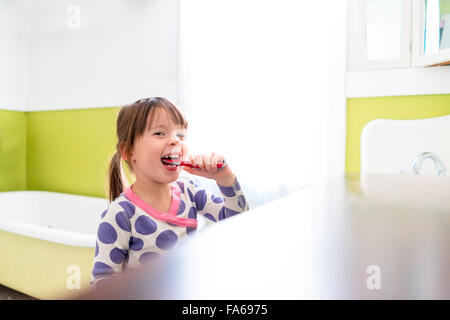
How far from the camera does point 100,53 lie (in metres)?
2.41

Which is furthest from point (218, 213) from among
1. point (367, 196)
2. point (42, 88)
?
point (42, 88)

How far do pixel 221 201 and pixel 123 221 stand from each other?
0.28 m

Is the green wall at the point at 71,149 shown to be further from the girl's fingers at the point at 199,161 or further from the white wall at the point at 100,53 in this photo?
the girl's fingers at the point at 199,161

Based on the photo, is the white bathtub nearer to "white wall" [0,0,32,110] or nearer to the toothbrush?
the toothbrush

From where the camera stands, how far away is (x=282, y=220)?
242 millimetres

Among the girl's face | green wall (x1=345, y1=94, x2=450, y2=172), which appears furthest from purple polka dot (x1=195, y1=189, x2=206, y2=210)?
green wall (x1=345, y1=94, x2=450, y2=172)

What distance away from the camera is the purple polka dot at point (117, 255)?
2.33ft

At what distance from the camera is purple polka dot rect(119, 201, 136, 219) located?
30.2 inches

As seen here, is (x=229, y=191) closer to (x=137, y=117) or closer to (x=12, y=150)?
(x=137, y=117)

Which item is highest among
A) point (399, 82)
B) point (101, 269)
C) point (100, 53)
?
point (100, 53)

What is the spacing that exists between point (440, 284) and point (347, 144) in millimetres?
1693

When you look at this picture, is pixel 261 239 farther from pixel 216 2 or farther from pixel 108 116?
pixel 108 116

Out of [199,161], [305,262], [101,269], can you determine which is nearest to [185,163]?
[199,161]

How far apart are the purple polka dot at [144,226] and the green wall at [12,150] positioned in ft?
7.68
